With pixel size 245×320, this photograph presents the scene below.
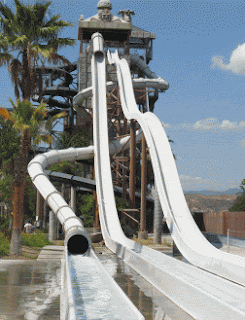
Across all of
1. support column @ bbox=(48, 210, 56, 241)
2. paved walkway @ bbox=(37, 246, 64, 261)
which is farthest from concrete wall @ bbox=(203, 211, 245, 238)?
paved walkway @ bbox=(37, 246, 64, 261)

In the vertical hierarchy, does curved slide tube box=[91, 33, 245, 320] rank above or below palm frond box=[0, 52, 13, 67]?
below

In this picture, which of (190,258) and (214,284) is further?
(190,258)

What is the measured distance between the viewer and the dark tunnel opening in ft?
36.6

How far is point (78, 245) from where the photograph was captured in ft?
38.7

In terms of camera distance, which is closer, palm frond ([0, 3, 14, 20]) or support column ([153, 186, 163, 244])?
palm frond ([0, 3, 14, 20])

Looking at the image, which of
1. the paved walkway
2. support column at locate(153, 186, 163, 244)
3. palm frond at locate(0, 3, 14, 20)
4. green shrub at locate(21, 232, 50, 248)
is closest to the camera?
the paved walkway

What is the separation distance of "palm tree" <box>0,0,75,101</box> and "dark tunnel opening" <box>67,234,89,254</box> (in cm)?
506

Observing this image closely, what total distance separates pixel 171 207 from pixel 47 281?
629cm

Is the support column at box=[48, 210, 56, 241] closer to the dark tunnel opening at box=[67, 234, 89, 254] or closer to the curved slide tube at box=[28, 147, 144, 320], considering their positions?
the curved slide tube at box=[28, 147, 144, 320]

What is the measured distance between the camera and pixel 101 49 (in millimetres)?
24672

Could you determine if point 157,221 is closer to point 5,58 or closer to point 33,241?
point 33,241

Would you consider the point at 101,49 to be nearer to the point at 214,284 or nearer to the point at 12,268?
Result: the point at 12,268

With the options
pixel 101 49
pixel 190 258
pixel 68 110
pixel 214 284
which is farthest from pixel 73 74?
pixel 214 284

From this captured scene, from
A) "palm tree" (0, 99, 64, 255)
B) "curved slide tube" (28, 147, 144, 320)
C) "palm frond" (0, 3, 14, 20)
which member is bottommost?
"curved slide tube" (28, 147, 144, 320)
